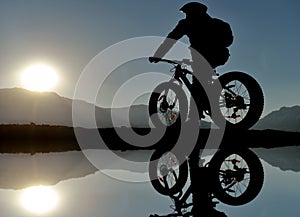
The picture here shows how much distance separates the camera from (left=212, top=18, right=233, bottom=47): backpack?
10.3 meters

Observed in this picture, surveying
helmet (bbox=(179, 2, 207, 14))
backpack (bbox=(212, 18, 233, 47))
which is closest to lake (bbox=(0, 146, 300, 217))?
backpack (bbox=(212, 18, 233, 47))

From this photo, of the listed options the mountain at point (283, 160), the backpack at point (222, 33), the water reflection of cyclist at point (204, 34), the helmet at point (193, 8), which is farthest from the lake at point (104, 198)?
the helmet at point (193, 8)

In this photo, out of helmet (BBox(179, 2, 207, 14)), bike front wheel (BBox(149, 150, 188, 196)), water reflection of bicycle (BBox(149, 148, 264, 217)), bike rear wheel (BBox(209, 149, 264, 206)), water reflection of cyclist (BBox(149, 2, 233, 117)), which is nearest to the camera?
water reflection of bicycle (BBox(149, 148, 264, 217))

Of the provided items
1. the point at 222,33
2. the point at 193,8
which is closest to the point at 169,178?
the point at 222,33

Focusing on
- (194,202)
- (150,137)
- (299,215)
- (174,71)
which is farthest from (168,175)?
(150,137)

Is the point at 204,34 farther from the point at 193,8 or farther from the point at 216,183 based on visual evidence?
the point at 216,183

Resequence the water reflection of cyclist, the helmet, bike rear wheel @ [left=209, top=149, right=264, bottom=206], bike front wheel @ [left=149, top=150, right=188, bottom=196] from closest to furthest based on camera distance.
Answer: bike rear wheel @ [left=209, top=149, right=264, bottom=206]
bike front wheel @ [left=149, top=150, right=188, bottom=196]
the water reflection of cyclist
the helmet

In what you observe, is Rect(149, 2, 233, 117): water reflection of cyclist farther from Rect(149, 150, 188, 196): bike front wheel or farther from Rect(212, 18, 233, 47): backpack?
Rect(149, 150, 188, 196): bike front wheel

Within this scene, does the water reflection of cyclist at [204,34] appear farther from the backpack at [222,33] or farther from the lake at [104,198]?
the lake at [104,198]

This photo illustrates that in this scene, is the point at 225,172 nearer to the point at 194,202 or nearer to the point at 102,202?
the point at 194,202

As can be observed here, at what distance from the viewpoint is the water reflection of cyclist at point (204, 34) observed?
33.9 ft

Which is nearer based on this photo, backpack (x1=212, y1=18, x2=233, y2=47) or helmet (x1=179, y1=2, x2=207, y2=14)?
backpack (x1=212, y1=18, x2=233, y2=47)

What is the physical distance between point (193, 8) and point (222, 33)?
1155 mm

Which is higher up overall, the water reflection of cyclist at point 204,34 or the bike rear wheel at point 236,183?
the water reflection of cyclist at point 204,34
